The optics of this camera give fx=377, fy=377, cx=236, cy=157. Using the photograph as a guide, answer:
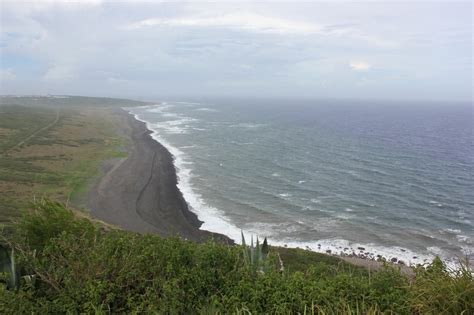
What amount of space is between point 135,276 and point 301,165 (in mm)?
47878

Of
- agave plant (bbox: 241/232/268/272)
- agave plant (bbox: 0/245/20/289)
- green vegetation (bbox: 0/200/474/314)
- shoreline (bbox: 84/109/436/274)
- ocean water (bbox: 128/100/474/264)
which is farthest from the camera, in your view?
ocean water (bbox: 128/100/474/264)

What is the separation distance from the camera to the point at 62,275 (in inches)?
305

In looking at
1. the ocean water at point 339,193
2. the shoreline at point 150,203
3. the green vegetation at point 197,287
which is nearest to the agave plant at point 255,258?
the green vegetation at point 197,287

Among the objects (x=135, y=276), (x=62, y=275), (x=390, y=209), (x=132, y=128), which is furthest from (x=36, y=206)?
(x=132, y=128)

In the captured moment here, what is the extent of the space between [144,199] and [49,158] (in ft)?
79.8

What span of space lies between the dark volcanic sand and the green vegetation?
1714 centimetres

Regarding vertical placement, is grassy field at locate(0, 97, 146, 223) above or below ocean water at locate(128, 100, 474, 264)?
above

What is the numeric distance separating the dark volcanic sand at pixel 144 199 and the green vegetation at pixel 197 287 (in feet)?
56.2

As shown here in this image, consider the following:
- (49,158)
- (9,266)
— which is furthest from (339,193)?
(49,158)

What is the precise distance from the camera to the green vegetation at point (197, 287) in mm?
6664

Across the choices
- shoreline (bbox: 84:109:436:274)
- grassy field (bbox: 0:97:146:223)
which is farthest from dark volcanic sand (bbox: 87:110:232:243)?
grassy field (bbox: 0:97:146:223)

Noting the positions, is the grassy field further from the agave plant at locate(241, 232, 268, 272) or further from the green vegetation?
the agave plant at locate(241, 232, 268, 272)

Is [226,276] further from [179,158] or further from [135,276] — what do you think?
[179,158]

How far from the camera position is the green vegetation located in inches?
262
